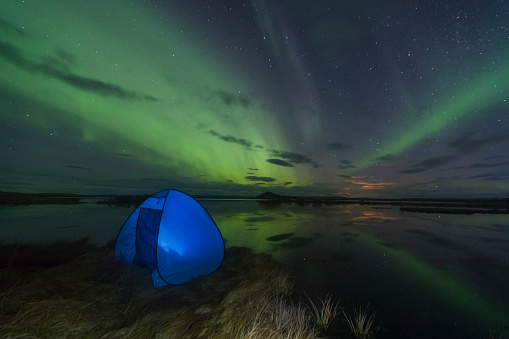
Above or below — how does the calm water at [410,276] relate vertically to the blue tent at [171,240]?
below

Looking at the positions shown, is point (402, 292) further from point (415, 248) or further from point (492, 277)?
point (415, 248)

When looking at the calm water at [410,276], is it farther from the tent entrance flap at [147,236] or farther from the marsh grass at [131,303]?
the tent entrance flap at [147,236]

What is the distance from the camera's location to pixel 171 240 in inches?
220

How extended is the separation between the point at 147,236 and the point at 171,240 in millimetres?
1100

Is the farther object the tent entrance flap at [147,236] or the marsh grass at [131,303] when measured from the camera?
the tent entrance flap at [147,236]

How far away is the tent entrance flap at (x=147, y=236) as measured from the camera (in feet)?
19.5

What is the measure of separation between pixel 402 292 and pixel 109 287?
7.51 m

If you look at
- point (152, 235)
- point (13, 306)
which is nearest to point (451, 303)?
point (152, 235)

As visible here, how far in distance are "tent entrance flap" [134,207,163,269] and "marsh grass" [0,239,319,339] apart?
372 millimetres

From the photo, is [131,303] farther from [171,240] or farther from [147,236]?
[147,236]

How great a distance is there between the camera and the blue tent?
5406 mm

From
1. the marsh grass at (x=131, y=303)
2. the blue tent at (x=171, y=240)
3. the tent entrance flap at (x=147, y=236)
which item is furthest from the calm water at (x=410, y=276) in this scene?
the tent entrance flap at (x=147, y=236)

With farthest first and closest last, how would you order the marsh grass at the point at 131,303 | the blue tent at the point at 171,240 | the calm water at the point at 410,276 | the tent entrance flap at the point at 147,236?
the tent entrance flap at the point at 147,236
the blue tent at the point at 171,240
the calm water at the point at 410,276
the marsh grass at the point at 131,303

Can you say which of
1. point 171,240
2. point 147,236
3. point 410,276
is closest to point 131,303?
point 171,240
